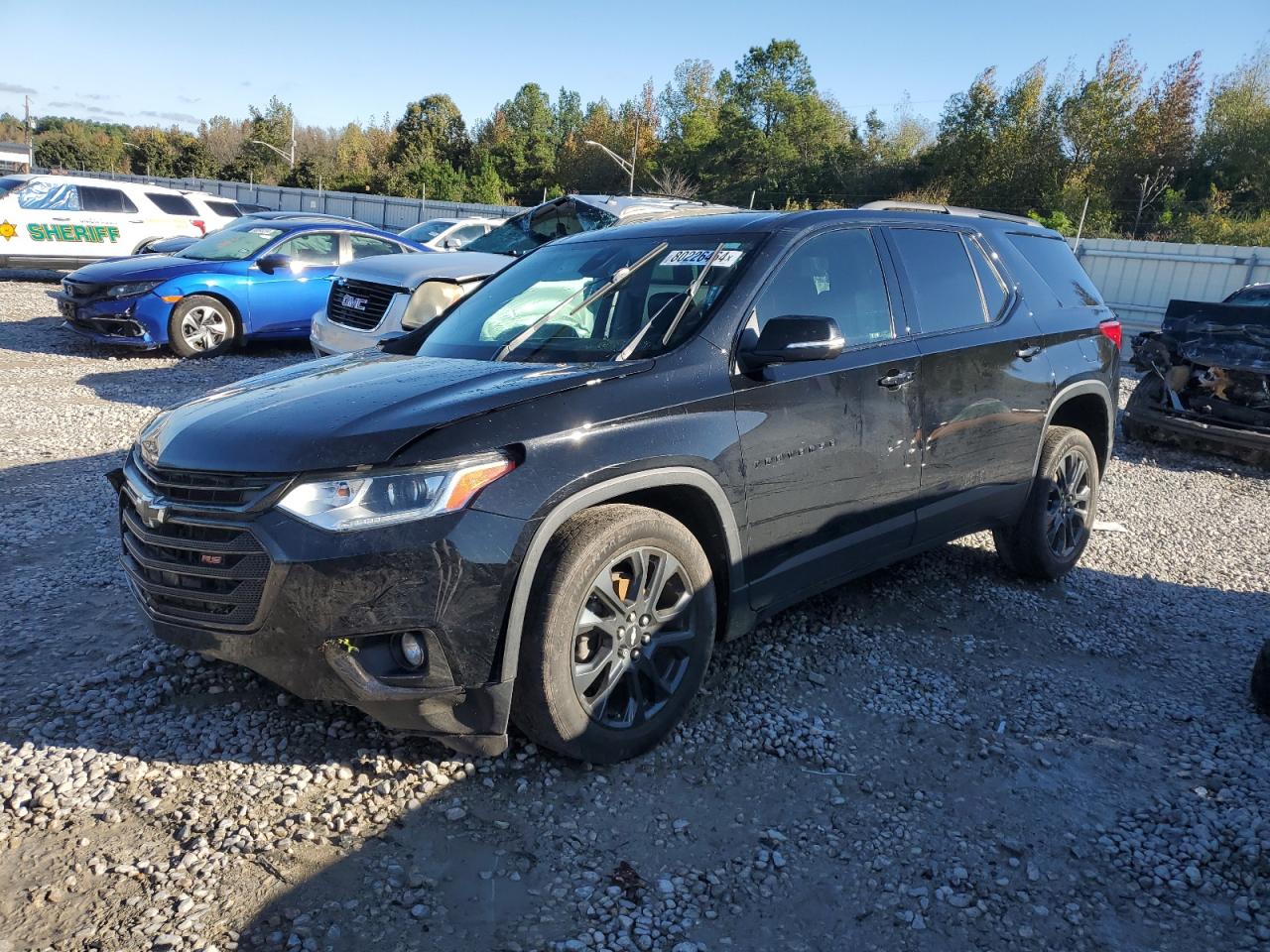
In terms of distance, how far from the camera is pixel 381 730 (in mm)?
3197

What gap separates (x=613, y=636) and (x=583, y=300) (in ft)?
4.66

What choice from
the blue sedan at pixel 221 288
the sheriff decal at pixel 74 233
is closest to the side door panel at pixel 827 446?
the blue sedan at pixel 221 288

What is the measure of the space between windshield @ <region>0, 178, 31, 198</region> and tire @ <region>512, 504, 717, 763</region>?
16.1 m

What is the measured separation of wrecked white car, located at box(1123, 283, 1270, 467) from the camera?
8.06 m

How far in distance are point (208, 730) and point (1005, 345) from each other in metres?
3.81

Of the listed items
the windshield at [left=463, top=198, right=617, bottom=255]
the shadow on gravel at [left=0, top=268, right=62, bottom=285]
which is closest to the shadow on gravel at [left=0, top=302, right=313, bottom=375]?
the windshield at [left=463, top=198, right=617, bottom=255]

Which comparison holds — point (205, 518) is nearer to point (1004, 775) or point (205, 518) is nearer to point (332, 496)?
point (332, 496)

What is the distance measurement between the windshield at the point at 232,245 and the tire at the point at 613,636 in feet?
30.6

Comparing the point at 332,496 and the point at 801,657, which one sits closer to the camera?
the point at 332,496

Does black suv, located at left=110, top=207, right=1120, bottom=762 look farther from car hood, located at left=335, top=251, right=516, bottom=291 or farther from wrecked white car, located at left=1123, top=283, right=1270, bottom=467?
wrecked white car, located at left=1123, top=283, right=1270, bottom=467

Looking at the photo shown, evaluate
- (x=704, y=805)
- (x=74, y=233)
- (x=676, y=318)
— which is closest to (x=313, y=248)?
(x=74, y=233)

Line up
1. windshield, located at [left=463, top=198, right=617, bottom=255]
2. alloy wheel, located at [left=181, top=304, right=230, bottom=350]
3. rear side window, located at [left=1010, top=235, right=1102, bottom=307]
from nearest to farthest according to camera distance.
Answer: rear side window, located at [left=1010, top=235, right=1102, bottom=307], windshield, located at [left=463, top=198, right=617, bottom=255], alloy wheel, located at [left=181, top=304, right=230, bottom=350]

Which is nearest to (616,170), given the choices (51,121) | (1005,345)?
(1005,345)

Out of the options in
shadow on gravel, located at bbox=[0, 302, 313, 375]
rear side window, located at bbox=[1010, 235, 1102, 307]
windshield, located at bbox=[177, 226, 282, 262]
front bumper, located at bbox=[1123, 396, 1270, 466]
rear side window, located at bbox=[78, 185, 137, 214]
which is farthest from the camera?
rear side window, located at bbox=[78, 185, 137, 214]
